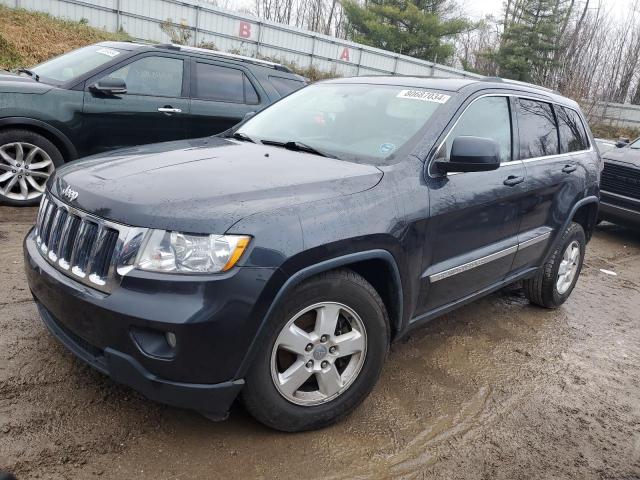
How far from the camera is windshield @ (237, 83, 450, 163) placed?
10.4 ft

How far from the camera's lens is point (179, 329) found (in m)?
2.09

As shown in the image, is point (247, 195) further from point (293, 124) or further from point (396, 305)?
point (293, 124)

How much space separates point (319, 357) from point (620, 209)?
23.3 ft

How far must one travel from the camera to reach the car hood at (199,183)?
7.27 ft

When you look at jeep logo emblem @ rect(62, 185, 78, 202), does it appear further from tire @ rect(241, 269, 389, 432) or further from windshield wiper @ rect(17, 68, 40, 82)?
windshield wiper @ rect(17, 68, 40, 82)

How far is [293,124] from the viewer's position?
3.60 meters

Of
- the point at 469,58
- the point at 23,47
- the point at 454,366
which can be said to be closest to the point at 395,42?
the point at 469,58

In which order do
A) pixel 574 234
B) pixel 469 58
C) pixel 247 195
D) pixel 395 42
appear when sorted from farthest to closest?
pixel 469 58, pixel 395 42, pixel 574 234, pixel 247 195

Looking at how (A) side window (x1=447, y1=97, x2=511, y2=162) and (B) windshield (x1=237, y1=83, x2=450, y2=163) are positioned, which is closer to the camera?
(B) windshield (x1=237, y1=83, x2=450, y2=163)

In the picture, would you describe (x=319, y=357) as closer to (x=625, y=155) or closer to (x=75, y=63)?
(x=75, y=63)

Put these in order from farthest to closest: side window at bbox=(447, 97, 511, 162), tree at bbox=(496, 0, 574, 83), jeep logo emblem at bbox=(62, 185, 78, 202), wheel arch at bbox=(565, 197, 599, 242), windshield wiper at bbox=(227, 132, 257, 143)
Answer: tree at bbox=(496, 0, 574, 83) < wheel arch at bbox=(565, 197, 599, 242) < windshield wiper at bbox=(227, 132, 257, 143) < side window at bbox=(447, 97, 511, 162) < jeep logo emblem at bbox=(62, 185, 78, 202)

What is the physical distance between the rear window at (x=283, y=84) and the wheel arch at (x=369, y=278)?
468 centimetres

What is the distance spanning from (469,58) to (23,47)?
113 ft

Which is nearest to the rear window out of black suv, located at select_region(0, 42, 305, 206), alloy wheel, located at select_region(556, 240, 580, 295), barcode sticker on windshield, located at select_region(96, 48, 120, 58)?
black suv, located at select_region(0, 42, 305, 206)
